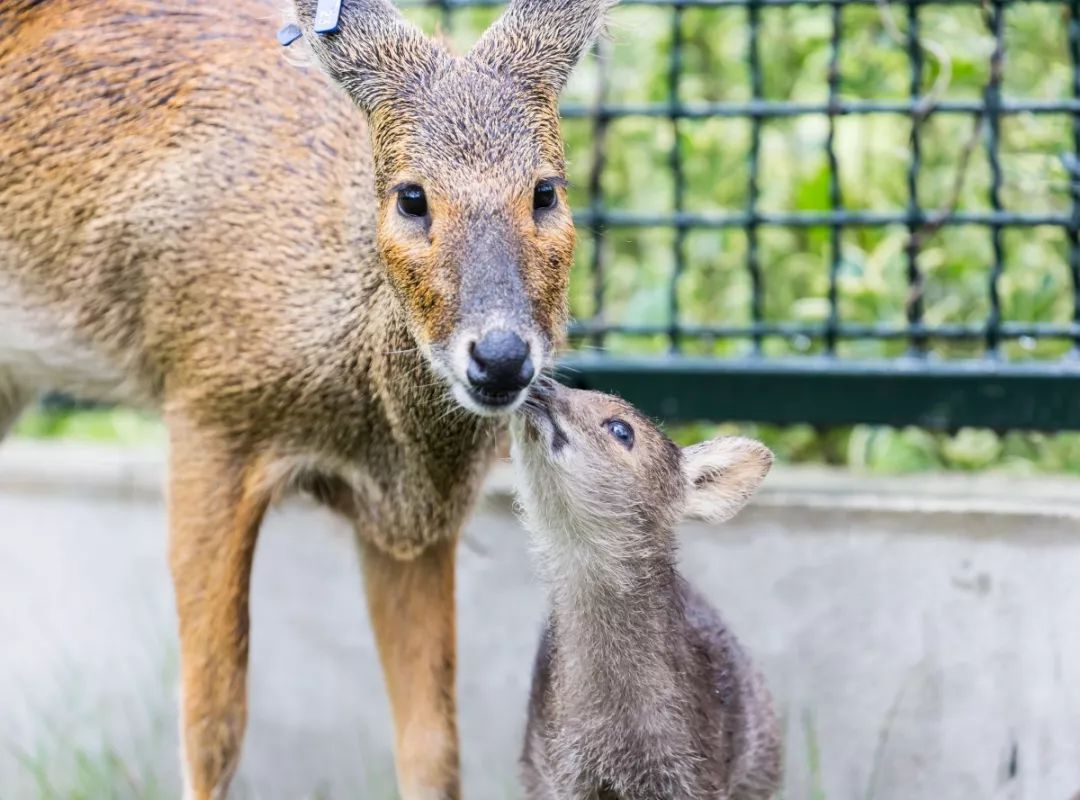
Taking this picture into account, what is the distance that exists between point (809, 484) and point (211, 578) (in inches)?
82.7

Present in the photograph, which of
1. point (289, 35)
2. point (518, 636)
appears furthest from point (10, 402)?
point (289, 35)

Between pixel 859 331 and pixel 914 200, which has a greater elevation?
pixel 914 200

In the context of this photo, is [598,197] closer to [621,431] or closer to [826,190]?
[826,190]

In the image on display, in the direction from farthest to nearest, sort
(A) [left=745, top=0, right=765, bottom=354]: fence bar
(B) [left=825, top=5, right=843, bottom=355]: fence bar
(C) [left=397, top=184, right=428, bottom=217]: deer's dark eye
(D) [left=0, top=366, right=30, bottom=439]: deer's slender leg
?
1. (A) [left=745, top=0, right=765, bottom=354]: fence bar
2. (B) [left=825, top=5, right=843, bottom=355]: fence bar
3. (D) [left=0, top=366, right=30, bottom=439]: deer's slender leg
4. (C) [left=397, top=184, right=428, bottom=217]: deer's dark eye

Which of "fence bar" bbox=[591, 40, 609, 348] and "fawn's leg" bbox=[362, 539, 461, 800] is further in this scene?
"fence bar" bbox=[591, 40, 609, 348]

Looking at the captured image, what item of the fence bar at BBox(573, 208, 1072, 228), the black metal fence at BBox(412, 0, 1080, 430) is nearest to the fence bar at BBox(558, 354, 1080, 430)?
the black metal fence at BBox(412, 0, 1080, 430)

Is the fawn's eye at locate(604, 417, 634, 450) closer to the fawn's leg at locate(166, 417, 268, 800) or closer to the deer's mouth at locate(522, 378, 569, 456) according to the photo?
the deer's mouth at locate(522, 378, 569, 456)

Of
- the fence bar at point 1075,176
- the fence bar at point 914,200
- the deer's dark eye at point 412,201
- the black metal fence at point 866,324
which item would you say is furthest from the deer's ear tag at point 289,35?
the fence bar at point 1075,176

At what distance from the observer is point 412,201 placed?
3.95m

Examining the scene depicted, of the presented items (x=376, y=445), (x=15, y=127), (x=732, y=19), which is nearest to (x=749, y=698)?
(x=376, y=445)

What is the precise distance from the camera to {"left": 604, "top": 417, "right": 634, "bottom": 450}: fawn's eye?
4137 mm

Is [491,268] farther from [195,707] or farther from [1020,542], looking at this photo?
[1020,542]

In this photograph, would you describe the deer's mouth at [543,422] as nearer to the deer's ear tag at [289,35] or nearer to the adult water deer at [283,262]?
the adult water deer at [283,262]

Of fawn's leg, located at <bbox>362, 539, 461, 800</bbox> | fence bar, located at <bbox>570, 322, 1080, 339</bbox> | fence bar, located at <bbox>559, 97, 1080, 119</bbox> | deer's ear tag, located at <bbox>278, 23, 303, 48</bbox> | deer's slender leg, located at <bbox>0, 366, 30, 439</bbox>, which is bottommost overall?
fawn's leg, located at <bbox>362, 539, 461, 800</bbox>
